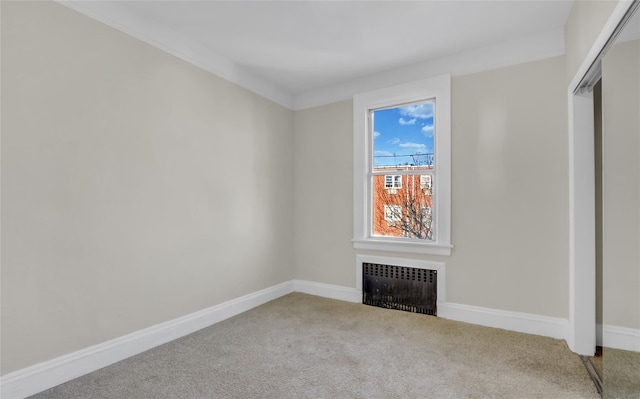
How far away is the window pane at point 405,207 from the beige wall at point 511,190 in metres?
0.33

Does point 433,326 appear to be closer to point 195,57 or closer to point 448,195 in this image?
point 448,195

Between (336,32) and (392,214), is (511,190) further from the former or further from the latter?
(336,32)

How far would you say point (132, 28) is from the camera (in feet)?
8.09

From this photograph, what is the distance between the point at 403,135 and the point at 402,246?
127cm

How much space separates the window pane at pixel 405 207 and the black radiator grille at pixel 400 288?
15.9 inches

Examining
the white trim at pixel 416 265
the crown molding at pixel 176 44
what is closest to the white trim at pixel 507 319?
the white trim at pixel 416 265

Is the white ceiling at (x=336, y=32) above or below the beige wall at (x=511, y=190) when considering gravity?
above

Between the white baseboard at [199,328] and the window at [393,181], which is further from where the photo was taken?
the window at [393,181]

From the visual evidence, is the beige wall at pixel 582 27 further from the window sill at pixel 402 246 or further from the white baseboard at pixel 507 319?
the white baseboard at pixel 507 319

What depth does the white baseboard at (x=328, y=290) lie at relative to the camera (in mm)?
3779

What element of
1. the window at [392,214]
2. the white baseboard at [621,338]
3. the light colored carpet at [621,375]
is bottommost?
the light colored carpet at [621,375]

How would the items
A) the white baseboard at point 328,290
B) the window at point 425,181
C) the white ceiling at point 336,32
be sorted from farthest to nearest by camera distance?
the white baseboard at point 328,290, the window at point 425,181, the white ceiling at point 336,32

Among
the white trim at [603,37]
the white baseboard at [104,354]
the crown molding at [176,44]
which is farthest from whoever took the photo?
the crown molding at [176,44]

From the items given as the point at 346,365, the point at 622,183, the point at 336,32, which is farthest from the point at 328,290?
the point at 622,183
